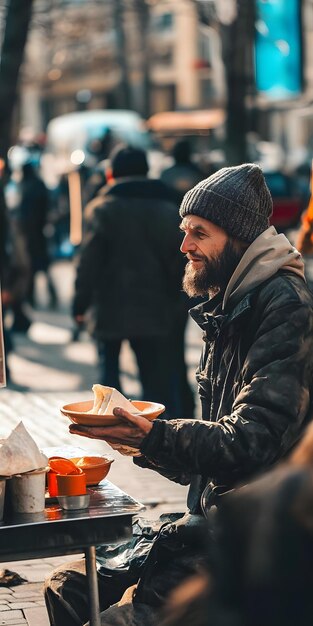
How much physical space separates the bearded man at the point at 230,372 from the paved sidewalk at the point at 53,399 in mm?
593

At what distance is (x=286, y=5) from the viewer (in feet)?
57.9

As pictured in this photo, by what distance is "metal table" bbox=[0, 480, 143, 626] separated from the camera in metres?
4.09

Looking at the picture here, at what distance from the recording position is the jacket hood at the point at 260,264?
14.6ft

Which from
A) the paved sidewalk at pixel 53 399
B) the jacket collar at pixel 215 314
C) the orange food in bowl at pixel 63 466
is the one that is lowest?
the paved sidewalk at pixel 53 399

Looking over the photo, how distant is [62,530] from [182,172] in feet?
30.0

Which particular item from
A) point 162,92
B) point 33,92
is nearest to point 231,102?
point 162,92

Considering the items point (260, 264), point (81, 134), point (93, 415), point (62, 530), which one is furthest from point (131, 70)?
point (62, 530)

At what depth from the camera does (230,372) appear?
448 centimetres

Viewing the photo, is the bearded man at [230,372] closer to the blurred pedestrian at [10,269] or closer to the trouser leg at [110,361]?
the trouser leg at [110,361]

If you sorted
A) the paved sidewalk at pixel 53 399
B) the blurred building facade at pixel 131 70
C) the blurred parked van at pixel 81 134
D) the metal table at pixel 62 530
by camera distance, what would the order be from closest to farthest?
the metal table at pixel 62 530
the paved sidewalk at pixel 53 399
the blurred parked van at pixel 81 134
the blurred building facade at pixel 131 70

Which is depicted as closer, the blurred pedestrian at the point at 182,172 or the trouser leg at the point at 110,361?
the trouser leg at the point at 110,361

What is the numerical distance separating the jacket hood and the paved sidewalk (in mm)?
816


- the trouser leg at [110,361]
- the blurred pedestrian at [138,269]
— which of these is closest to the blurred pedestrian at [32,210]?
the trouser leg at [110,361]

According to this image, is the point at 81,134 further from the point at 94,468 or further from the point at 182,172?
the point at 94,468
